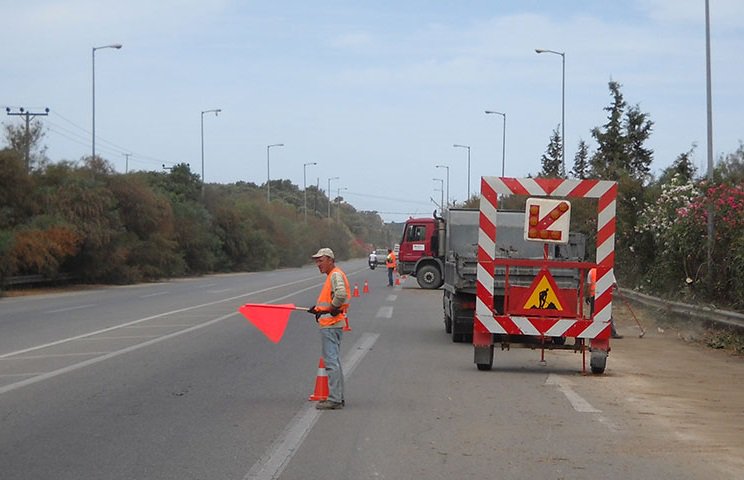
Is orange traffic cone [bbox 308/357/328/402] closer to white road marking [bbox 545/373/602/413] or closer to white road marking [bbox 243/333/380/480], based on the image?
white road marking [bbox 243/333/380/480]

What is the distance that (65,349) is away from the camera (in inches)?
663

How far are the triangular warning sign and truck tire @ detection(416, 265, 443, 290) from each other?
86.3ft

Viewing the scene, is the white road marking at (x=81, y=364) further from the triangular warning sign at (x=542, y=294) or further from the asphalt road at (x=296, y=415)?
the triangular warning sign at (x=542, y=294)

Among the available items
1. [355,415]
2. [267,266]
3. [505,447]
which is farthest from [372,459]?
[267,266]

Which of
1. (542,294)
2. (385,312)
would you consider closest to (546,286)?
(542,294)

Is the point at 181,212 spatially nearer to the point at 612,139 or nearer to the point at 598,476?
the point at 612,139

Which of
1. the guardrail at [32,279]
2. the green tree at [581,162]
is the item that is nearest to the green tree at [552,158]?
the green tree at [581,162]

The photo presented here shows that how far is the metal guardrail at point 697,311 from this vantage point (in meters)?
18.5

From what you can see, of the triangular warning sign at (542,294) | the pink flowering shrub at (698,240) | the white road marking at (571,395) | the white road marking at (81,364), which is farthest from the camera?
the pink flowering shrub at (698,240)

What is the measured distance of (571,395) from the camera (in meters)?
12.4

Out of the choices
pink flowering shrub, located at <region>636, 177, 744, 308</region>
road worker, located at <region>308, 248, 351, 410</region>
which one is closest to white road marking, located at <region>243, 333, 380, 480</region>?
road worker, located at <region>308, 248, 351, 410</region>

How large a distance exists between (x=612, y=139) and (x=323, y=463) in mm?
42048

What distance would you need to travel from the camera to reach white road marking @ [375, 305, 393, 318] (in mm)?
26219

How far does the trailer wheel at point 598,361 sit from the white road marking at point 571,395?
1.85 ft
